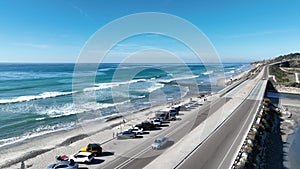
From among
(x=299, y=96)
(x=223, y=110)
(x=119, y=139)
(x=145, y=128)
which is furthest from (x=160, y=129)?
(x=299, y=96)

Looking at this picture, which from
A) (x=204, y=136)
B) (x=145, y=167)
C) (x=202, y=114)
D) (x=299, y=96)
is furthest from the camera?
(x=299, y=96)

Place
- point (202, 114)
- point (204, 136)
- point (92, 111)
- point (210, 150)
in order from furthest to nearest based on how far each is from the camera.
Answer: point (92, 111) < point (202, 114) < point (204, 136) < point (210, 150)

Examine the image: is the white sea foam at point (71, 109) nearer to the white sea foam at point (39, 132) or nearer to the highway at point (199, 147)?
the white sea foam at point (39, 132)

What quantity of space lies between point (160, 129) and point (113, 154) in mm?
8032

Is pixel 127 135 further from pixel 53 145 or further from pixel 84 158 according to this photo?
pixel 53 145

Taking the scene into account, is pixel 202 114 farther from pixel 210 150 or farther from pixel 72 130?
pixel 72 130

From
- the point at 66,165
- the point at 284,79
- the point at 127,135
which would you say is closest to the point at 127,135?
the point at 127,135

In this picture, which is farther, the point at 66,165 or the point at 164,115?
the point at 164,115

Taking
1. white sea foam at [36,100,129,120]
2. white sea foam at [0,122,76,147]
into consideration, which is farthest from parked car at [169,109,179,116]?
white sea foam at [36,100,129,120]

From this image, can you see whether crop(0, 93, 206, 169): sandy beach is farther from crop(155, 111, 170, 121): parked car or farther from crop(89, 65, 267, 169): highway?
crop(155, 111, 170, 121): parked car

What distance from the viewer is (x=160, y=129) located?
2480 cm

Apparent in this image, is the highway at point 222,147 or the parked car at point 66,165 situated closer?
the parked car at point 66,165

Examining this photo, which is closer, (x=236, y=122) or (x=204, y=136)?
(x=204, y=136)

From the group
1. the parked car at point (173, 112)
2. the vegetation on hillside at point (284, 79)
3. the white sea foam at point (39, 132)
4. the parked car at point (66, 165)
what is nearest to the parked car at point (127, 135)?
the parked car at point (66, 165)
